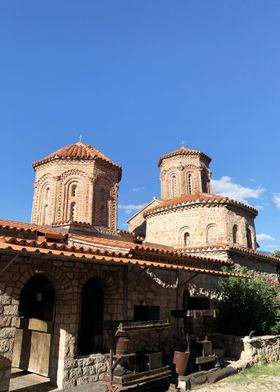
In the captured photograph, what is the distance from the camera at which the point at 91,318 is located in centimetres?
799

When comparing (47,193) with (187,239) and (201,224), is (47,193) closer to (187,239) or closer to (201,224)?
(187,239)

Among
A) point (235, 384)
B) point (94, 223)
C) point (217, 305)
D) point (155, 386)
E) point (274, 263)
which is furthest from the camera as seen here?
point (94, 223)

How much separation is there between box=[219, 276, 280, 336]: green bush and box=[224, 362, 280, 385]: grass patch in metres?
1.36

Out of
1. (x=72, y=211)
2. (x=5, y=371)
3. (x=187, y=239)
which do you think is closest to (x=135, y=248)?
(x=5, y=371)

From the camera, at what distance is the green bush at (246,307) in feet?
35.2

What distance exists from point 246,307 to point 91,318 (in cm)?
565

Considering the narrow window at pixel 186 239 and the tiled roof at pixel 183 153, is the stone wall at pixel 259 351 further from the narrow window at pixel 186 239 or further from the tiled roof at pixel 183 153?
the tiled roof at pixel 183 153

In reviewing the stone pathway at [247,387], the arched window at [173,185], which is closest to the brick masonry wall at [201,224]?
the arched window at [173,185]

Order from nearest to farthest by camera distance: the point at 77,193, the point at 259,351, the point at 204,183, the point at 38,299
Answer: the point at 38,299 → the point at 259,351 → the point at 77,193 → the point at 204,183

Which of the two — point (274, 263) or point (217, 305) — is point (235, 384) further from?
point (274, 263)

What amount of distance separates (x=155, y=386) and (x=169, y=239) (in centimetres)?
1110

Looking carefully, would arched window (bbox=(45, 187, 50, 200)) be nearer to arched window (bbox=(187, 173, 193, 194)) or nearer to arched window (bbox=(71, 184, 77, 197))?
arched window (bbox=(71, 184, 77, 197))

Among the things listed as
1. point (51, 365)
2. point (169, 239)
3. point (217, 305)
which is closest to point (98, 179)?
point (169, 239)

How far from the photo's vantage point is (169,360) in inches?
326
